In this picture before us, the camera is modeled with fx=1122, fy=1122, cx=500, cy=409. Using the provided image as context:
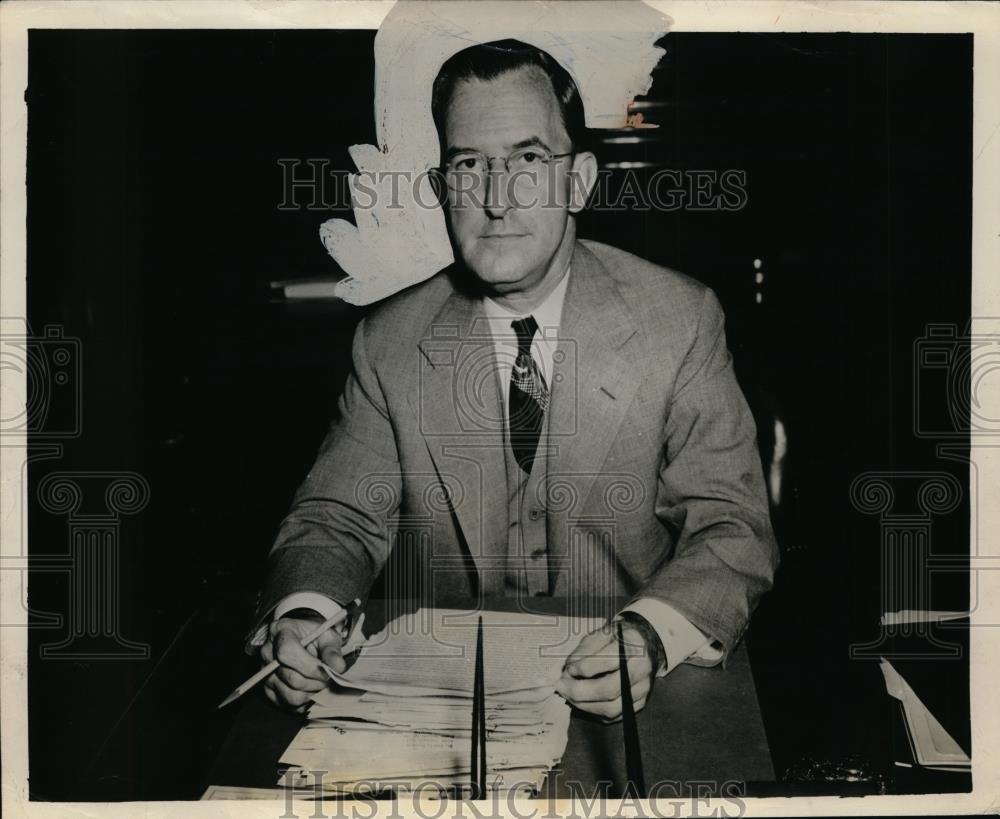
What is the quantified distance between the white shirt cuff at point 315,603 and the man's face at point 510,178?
745 mm

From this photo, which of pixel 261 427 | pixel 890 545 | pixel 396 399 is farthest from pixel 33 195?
pixel 890 545

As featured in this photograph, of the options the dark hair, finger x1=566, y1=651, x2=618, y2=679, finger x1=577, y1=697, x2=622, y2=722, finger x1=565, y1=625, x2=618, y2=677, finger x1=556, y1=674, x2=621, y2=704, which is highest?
the dark hair

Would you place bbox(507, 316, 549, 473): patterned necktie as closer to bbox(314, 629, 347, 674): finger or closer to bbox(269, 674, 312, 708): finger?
bbox(314, 629, 347, 674): finger

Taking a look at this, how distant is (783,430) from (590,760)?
0.77 metres

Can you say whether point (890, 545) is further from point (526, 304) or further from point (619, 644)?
point (526, 304)

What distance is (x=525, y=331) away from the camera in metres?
2.29

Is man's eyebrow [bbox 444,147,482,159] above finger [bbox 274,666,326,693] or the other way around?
above

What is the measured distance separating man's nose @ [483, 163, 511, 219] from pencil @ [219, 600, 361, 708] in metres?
0.86

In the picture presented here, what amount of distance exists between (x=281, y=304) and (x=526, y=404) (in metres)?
0.54

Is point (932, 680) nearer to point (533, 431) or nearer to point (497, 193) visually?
point (533, 431)

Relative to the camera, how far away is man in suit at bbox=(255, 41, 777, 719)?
2.26 meters

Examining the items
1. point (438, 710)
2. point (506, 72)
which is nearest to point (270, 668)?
point (438, 710)

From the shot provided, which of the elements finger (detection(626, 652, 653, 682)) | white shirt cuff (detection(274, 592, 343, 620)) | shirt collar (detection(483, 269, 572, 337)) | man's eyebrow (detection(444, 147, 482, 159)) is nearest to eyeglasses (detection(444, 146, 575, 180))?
man's eyebrow (detection(444, 147, 482, 159))

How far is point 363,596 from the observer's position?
230cm
